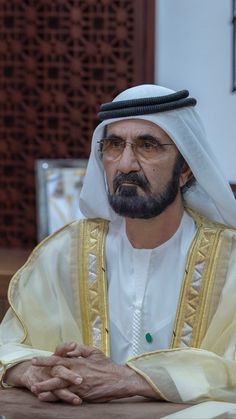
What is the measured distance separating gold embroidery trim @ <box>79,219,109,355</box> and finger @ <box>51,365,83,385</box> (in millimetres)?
411

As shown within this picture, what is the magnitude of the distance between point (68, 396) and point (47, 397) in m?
0.07

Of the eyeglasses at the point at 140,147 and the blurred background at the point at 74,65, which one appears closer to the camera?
the eyeglasses at the point at 140,147

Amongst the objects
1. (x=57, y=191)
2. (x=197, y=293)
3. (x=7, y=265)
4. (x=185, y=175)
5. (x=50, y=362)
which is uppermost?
(x=185, y=175)

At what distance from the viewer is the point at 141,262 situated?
3.92 m

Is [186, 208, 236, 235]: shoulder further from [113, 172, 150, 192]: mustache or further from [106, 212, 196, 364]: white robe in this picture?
[113, 172, 150, 192]: mustache

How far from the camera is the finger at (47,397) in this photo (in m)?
3.38

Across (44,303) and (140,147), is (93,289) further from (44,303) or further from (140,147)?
(140,147)

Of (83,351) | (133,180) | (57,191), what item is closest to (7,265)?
(57,191)

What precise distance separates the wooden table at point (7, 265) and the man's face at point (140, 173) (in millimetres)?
1698

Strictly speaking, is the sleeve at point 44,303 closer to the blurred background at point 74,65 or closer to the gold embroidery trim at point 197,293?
the gold embroidery trim at point 197,293

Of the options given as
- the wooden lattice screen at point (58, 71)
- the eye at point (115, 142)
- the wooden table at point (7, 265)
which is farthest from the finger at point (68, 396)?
the wooden lattice screen at point (58, 71)

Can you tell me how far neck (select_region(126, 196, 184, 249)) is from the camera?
3871 millimetres

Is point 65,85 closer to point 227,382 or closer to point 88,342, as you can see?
point 88,342

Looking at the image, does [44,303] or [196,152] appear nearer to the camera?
[196,152]
